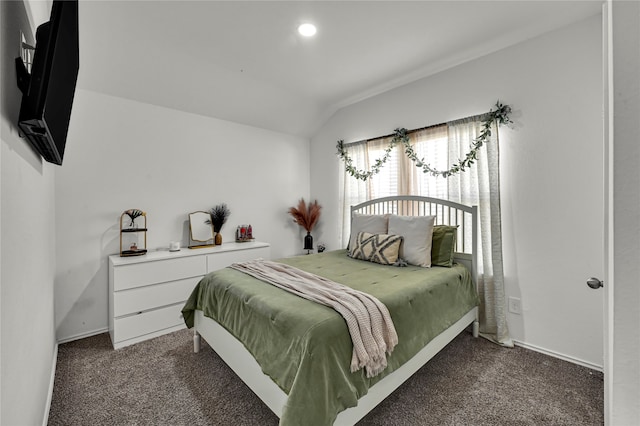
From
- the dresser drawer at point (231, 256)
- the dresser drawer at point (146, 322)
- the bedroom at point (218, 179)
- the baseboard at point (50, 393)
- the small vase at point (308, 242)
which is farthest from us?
the small vase at point (308, 242)

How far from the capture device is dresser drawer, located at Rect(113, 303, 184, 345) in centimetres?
253

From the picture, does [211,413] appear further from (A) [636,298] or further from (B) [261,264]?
(A) [636,298]

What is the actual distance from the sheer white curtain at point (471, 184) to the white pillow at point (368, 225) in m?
0.53

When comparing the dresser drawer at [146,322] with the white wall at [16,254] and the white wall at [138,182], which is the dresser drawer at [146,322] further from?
the white wall at [16,254]

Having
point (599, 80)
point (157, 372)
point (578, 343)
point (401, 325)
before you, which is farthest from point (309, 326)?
point (599, 80)

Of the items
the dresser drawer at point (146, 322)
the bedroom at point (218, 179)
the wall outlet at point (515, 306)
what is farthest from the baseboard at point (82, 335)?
the wall outlet at point (515, 306)

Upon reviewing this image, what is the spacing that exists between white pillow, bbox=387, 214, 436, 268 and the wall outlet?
84 cm

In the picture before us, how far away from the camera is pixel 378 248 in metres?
2.78

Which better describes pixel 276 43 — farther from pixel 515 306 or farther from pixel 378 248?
pixel 515 306

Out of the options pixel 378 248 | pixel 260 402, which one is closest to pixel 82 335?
pixel 260 402

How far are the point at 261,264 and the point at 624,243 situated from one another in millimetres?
2300

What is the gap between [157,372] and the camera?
2.14 meters

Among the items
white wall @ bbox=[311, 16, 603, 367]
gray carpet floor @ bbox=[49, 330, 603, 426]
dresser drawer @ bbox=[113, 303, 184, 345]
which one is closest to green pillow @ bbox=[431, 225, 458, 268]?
white wall @ bbox=[311, 16, 603, 367]

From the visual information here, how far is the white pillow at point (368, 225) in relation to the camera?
309cm
